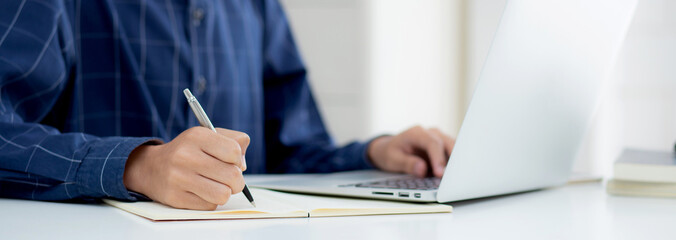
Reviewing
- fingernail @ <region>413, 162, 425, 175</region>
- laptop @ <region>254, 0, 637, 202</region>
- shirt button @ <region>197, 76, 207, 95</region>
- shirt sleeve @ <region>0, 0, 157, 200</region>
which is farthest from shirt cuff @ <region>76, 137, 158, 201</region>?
shirt button @ <region>197, 76, 207, 95</region>

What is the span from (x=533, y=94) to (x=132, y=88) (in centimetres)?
78

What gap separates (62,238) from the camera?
1.62 feet

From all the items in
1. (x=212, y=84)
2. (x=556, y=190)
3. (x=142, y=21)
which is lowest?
(x=556, y=190)

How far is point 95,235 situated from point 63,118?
0.67 metres

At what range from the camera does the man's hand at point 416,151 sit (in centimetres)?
97

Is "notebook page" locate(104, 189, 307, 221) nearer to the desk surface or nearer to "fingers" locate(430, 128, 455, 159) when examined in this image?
the desk surface

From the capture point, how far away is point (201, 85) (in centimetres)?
126

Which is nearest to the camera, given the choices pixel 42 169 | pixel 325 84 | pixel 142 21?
pixel 42 169

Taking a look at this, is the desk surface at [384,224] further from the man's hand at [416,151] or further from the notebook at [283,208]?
the man's hand at [416,151]

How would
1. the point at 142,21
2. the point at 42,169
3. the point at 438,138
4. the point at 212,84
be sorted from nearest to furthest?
the point at 42,169 → the point at 438,138 → the point at 142,21 → the point at 212,84

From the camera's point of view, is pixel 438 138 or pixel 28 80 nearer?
pixel 28 80

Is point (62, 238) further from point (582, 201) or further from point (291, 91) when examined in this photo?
point (291, 91)

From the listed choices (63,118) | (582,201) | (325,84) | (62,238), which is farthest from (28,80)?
(325,84)

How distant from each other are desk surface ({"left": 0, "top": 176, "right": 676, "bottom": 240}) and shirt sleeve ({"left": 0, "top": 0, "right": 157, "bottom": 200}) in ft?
0.09
